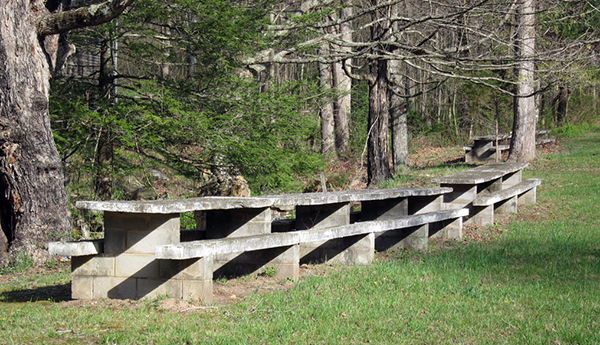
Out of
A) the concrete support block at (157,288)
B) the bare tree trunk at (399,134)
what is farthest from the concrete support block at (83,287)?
the bare tree trunk at (399,134)

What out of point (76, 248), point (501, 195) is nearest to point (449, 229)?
point (501, 195)

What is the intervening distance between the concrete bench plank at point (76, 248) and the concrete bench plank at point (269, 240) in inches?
36.3

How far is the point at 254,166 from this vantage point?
11.1 m

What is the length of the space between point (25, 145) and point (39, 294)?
3.05m

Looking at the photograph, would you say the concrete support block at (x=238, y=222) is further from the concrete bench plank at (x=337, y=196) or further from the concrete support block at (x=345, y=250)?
the concrete support block at (x=345, y=250)

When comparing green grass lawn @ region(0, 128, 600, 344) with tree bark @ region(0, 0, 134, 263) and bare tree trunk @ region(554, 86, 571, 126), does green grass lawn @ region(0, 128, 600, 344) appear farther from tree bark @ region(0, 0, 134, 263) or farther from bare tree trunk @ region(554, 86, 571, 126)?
bare tree trunk @ region(554, 86, 571, 126)

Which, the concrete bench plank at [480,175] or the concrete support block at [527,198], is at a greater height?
the concrete bench plank at [480,175]

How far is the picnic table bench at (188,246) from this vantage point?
5277mm

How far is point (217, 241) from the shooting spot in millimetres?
5352

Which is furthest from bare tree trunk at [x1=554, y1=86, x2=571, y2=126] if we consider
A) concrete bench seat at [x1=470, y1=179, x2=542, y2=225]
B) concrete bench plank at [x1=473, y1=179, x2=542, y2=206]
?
concrete bench plank at [x1=473, y1=179, x2=542, y2=206]

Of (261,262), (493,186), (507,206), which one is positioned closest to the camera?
(261,262)

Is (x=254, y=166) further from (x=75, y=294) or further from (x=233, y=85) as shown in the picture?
(x=75, y=294)

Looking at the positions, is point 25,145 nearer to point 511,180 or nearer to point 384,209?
point 384,209

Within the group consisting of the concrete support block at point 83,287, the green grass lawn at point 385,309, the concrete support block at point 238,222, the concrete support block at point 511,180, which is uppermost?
the concrete support block at point 511,180
